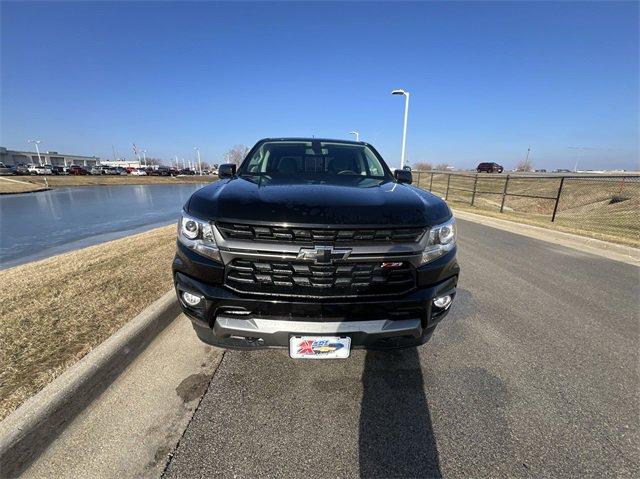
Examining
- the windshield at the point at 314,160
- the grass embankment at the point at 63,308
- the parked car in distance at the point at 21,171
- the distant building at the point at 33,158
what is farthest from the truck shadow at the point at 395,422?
the distant building at the point at 33,158

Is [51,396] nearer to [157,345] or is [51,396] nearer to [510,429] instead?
[157,345]

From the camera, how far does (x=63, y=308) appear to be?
3207 mm

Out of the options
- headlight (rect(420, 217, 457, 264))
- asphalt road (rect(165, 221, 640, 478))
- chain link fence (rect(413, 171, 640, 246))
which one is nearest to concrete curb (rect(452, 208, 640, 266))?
chain link fence (rect(413, 171, 640, 246))

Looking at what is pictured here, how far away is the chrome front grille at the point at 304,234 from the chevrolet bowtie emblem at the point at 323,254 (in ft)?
0.14

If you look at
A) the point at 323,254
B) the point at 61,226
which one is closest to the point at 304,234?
the point at 323,254

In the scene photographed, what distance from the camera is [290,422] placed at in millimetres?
2061

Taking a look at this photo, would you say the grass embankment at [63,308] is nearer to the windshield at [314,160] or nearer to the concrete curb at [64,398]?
the concrete curb at [64,398]

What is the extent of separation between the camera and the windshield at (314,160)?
11.5ft

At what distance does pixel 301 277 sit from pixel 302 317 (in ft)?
0.81

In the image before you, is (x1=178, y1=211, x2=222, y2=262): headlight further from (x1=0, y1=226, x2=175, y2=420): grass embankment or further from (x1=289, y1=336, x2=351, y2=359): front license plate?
(x1=0, y1=226, x2=175, y2=420): grass embankment

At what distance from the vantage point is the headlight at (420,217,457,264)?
6.94ft

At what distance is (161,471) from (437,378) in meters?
1.93

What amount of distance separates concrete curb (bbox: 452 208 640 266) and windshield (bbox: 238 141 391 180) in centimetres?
570

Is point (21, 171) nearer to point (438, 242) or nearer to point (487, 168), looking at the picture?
point (438, 242)
